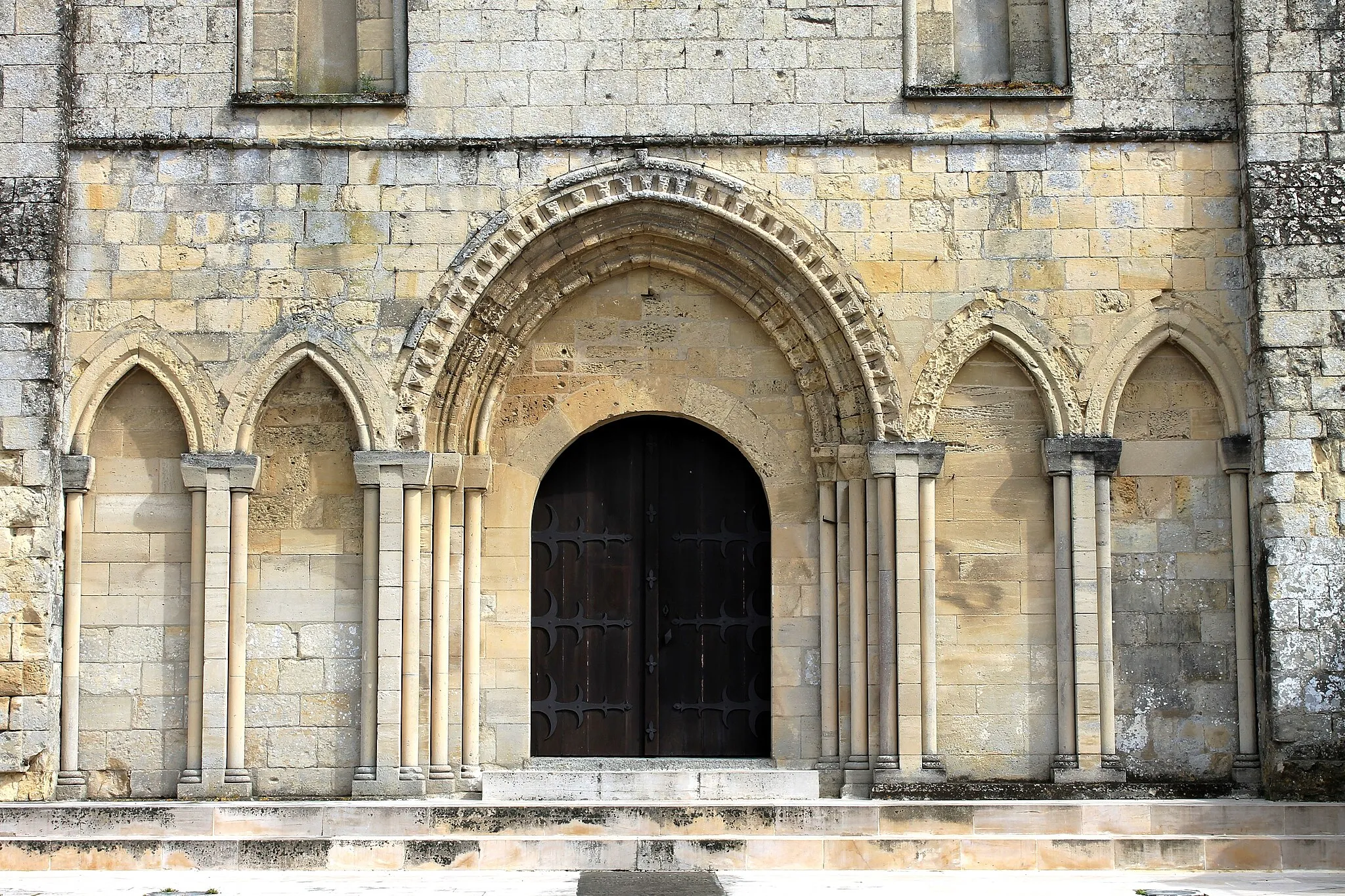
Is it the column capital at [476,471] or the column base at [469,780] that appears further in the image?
the column capital at [476,471]

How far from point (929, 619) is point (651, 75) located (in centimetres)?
416

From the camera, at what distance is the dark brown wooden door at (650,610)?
12.5 metres

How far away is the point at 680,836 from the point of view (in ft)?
34.9

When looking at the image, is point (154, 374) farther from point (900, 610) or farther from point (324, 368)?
point (900, 610)

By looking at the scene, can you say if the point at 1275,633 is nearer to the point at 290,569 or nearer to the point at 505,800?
the point at 505,800

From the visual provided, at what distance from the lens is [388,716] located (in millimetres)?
11711

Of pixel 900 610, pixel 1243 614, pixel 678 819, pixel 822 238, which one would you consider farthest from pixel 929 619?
pixel 822 238

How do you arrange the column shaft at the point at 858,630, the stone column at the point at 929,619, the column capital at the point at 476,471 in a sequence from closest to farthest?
the stone column at the point at 929,619 → the column shaft at the point at 858,630 → the column capital at the point at 476,471

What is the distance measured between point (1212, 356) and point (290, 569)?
6.44 m

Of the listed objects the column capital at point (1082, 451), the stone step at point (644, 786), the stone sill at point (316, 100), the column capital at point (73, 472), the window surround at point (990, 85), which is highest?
the window surround at point (990, 85)

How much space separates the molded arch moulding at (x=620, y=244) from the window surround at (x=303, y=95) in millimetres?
1194

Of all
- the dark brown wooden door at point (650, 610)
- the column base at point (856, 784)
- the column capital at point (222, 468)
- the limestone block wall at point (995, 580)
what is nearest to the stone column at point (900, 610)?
the column base at point (856, 784)

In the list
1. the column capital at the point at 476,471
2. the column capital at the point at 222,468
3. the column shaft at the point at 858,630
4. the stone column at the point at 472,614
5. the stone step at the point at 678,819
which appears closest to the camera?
the stone step at the point at 678,819

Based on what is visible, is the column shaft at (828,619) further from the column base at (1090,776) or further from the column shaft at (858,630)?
the column base at (1090,776)
